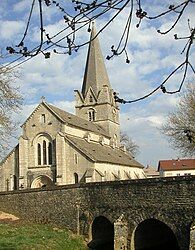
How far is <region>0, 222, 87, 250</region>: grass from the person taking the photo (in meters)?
22.8

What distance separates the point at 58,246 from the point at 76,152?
62.0 feet

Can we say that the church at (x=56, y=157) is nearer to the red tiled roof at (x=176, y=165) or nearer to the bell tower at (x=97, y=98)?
the bell tower at (x=97, y=98)

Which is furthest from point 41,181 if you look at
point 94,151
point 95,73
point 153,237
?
point 95,73

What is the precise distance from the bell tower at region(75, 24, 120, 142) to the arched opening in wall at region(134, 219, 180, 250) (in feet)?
102

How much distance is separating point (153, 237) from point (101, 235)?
3442 millimetres

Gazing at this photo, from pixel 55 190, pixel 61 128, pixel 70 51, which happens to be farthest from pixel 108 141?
pixel 70 51

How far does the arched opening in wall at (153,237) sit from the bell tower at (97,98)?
102ft

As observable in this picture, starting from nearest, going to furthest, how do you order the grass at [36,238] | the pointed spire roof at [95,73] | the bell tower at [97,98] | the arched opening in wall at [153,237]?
the grass at [36,238]
the arched opening in wall at [153,237]
the bell tower at [97,98]
the pointed spire roof at [95,73]

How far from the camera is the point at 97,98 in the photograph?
2346 inches

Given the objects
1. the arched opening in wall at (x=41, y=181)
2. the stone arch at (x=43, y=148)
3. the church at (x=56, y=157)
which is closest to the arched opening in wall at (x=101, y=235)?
the church at (x=56, y=157)

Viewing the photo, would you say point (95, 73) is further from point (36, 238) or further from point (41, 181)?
point (36, 238)

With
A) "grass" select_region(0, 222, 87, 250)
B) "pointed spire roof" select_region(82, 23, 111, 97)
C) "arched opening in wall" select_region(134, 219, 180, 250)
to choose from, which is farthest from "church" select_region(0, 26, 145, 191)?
"grass" select_region(0, 222, 87, 250)

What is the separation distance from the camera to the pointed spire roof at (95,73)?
61438 millimetres

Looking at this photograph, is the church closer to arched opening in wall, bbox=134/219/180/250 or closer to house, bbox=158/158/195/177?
arched opening in wall, bbox=134/219/180/250
